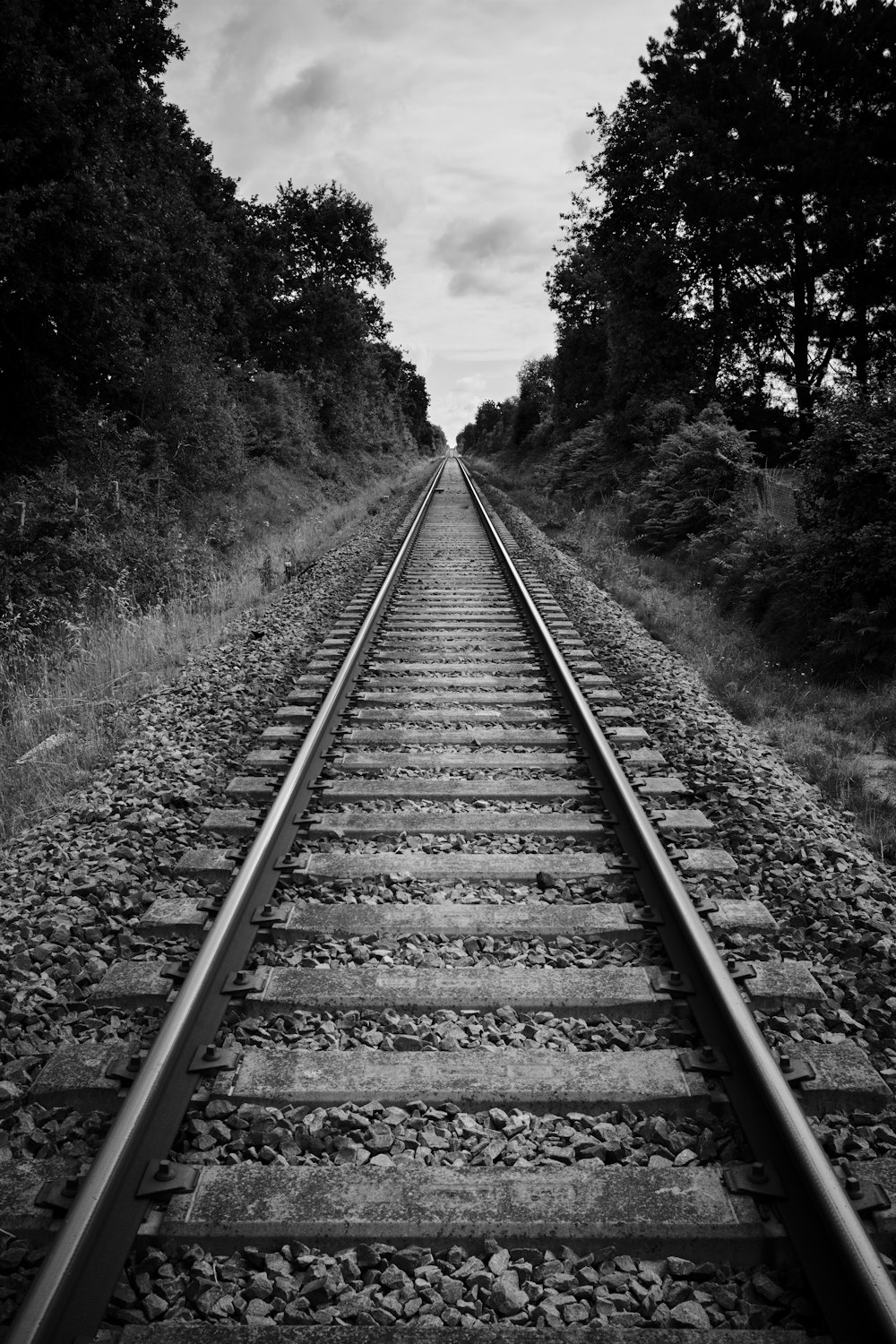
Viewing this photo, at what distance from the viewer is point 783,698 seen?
6.80m

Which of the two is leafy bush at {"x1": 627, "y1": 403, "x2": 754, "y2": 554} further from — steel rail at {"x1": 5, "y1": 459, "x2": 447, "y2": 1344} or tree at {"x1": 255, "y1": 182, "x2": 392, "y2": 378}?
tree at {"x1": 255, "y1": 182, "x2": 392, "y2": 378}

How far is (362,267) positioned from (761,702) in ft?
94.6

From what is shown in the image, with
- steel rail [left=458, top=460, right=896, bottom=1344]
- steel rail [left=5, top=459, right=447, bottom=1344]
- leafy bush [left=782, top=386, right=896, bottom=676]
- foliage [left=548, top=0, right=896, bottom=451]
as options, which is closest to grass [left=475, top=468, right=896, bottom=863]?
leafy bush [left=782, top=386, right=896, bottom=676]

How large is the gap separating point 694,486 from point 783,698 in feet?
23.8

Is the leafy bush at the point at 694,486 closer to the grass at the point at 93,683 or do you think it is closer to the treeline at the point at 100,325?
the grass at the point at 93,683

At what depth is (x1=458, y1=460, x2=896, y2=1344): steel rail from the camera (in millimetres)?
1781

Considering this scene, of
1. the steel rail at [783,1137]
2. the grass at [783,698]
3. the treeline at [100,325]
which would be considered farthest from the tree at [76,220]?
the steel rail at [783,1137]

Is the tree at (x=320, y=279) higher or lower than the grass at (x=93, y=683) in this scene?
higher

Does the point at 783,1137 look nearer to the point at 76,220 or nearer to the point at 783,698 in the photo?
the point at 783,698

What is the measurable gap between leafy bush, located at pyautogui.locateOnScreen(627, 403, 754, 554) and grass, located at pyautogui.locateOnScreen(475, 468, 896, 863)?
1.06 meters

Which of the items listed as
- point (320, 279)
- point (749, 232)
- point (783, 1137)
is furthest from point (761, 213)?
point (783, 1137)

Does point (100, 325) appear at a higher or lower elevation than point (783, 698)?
higher

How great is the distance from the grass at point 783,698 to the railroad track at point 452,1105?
1.40 m

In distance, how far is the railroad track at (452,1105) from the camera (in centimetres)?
192
